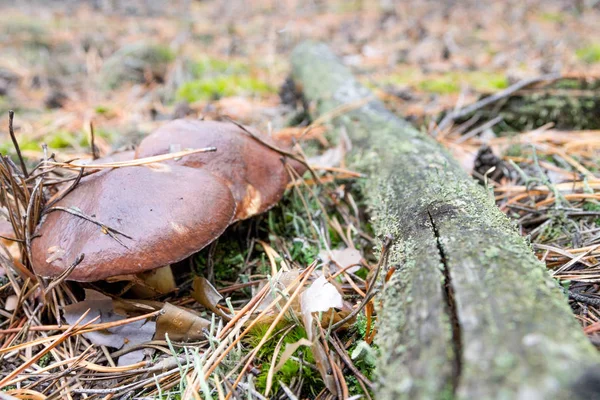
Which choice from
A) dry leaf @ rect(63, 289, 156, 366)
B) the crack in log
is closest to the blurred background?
dry leaf @ rect(63, 289, 156, 366)

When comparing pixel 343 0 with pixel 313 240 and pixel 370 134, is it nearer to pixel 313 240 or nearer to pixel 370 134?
pixel 370 134

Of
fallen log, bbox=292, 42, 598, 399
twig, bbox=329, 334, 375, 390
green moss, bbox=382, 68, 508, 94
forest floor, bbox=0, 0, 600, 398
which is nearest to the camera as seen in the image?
fallen log, bbox=292, 42, 598, 399

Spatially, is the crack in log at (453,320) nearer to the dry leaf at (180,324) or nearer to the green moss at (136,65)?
the dry leaf at (180,324)

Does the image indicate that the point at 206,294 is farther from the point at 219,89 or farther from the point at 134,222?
the point at 219,89

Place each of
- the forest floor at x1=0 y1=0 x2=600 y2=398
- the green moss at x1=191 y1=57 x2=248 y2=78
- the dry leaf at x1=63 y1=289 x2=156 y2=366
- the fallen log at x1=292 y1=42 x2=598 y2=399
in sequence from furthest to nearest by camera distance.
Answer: the green moss at x1=191 y1=57 x2=248 y2=78 → the dry leaf at x1=63 y1=289 x2=156 y2=366 → the forest floor at x1=0 y1=0 x2=600 y2=398 → the fallen log at x1=292 y1=42 x2=598 y2=399

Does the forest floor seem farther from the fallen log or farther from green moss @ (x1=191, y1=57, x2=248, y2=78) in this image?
the fallen log

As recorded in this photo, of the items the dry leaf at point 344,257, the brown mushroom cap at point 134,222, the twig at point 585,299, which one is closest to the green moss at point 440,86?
the dry leaf at point 344,257

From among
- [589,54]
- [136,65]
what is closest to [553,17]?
[589,54]
